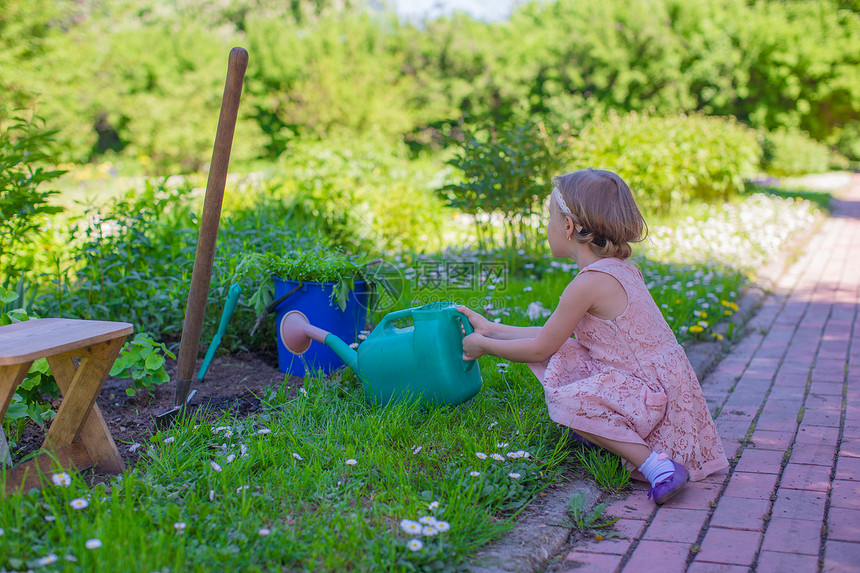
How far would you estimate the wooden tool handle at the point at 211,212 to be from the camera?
217cm

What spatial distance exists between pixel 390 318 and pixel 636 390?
86cm

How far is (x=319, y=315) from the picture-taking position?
279cm

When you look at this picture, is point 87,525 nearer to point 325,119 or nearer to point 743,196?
point 743,196

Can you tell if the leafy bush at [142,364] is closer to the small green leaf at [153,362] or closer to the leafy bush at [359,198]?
the small green leaf at [153,362]

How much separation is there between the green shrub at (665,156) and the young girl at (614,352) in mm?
4862

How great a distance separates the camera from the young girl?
2066 mm

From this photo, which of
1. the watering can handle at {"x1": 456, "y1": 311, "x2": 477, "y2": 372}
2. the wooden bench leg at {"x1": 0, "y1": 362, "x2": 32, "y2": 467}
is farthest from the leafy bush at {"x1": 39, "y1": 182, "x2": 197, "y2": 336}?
the watering can handle at {"x1": 456, "y1": 311, "x2": 477, "y2": 372}

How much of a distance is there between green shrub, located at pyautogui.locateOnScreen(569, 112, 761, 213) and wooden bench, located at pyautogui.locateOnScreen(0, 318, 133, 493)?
18.6 ft

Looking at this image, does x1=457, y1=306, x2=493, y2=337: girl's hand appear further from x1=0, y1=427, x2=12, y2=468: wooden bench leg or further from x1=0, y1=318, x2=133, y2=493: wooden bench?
x1=0, y1=427, x2=12, y2=468: wooden bench leg

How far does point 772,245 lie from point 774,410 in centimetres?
401

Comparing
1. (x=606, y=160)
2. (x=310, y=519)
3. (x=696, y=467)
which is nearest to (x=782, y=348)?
(x=696, y=467)

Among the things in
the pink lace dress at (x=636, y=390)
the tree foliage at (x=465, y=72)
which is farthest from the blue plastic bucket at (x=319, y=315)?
the tree foliage at (x=465, y=72)

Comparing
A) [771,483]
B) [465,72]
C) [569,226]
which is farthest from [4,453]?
[465,72]

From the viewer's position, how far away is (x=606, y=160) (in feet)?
24.4
